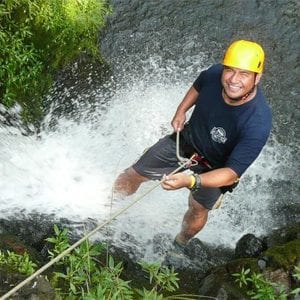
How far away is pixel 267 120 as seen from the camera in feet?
14.4

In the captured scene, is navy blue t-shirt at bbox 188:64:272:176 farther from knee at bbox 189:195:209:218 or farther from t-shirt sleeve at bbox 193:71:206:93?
knee at bbox 189:195:209:218

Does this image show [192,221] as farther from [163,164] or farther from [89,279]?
[89,279]

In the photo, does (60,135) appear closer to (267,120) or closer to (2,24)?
(2,24)

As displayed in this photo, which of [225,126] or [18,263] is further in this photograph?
[225,126]

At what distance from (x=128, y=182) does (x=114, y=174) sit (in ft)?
3.19

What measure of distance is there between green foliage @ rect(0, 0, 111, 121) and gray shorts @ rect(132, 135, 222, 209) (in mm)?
2024

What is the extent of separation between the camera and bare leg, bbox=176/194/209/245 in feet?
17.6

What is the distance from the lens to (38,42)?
6.68 meters

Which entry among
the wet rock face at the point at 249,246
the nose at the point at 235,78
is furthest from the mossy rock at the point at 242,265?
the nose at the point at 235,78

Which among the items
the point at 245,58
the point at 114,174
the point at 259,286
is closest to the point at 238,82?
the point at 245,58

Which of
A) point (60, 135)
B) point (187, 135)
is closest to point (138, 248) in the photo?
point (187, 135)

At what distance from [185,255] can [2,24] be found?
11.0 feet

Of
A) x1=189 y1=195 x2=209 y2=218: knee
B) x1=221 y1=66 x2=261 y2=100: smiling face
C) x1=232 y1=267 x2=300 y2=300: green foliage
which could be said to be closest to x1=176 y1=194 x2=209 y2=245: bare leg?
x1=189 y1=195 x2=209 y2=218: knee

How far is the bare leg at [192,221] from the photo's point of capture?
5.37m
